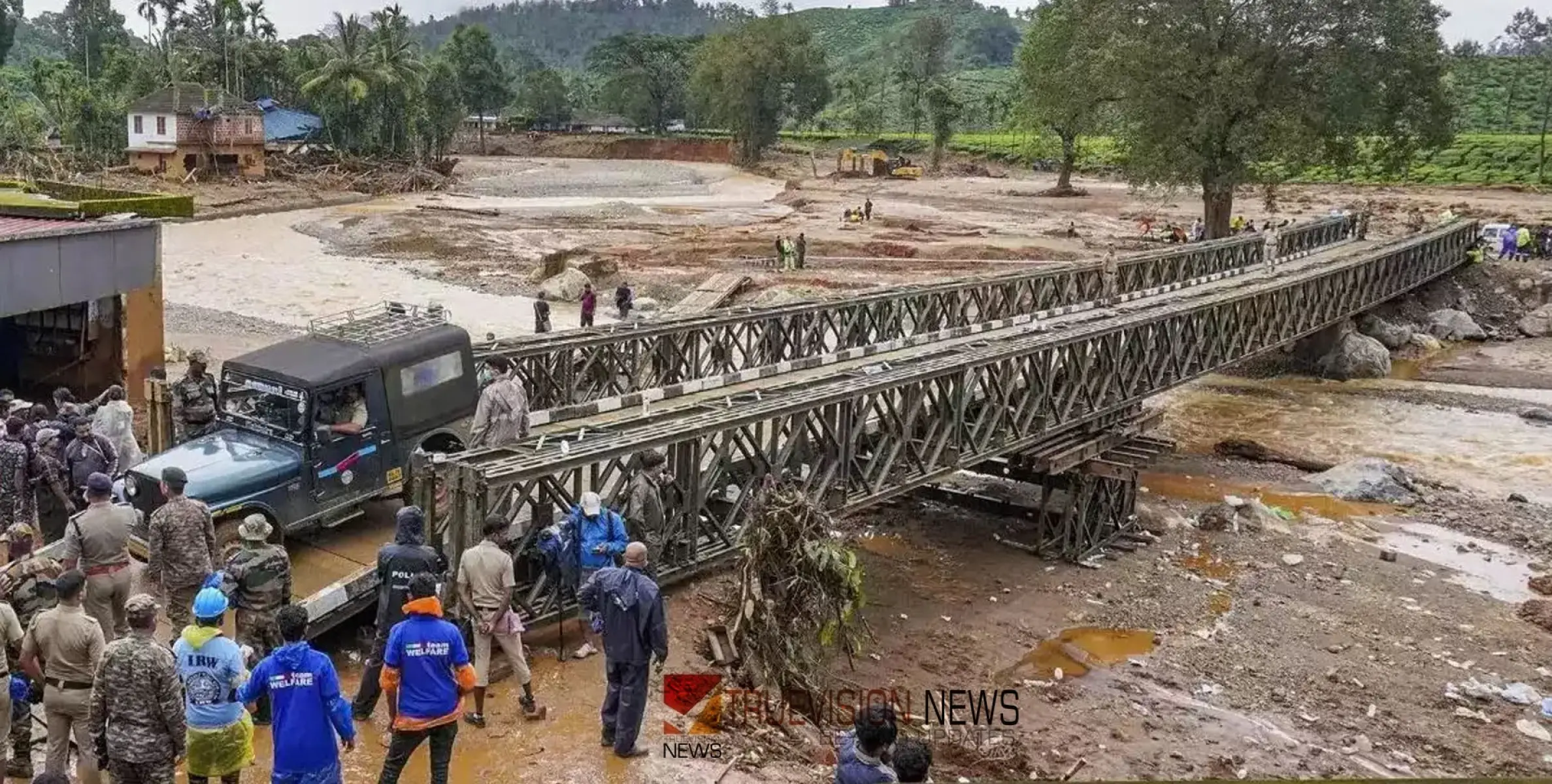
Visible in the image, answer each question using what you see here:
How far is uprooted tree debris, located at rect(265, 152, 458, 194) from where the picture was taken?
61031 mm

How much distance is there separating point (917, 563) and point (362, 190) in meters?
53.2

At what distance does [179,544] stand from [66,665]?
5.03 feet

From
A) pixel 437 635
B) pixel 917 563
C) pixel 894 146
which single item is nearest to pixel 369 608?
pixel 437 635

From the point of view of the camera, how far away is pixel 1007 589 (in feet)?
46.9

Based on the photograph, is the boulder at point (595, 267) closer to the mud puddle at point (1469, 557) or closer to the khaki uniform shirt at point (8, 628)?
the mud puddle at point (1469, 557)

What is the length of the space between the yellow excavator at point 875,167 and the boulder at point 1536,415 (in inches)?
2167

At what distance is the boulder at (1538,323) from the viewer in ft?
109

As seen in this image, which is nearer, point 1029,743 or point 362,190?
point 1029,743

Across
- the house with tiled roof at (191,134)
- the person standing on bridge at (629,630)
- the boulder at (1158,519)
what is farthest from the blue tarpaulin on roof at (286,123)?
the person standing on bridge at (629,630)

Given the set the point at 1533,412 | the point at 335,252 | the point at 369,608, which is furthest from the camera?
the point at 335,252

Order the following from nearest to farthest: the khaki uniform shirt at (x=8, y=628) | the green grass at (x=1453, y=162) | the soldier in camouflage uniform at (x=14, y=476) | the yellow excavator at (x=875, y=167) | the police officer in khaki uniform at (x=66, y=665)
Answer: the police officer in khaki uniform at (x=66, y=665), the khaki uniform shirt at (x=8, y=628), the soldier in camouflage uniform at (x=14, y=476), the green grass at (x=1453, y=162), the yellow excavator at (x=875, y=167)

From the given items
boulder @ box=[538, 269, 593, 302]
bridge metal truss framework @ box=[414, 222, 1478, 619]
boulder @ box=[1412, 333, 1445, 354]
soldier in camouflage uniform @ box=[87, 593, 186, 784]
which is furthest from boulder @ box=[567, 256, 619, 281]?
soldier in camouflage uniform @ box=[87, 593, 186, 784]

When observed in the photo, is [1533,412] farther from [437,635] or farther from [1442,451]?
[437,635]

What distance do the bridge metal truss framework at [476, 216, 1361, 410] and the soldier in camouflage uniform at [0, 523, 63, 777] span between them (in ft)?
17.5
